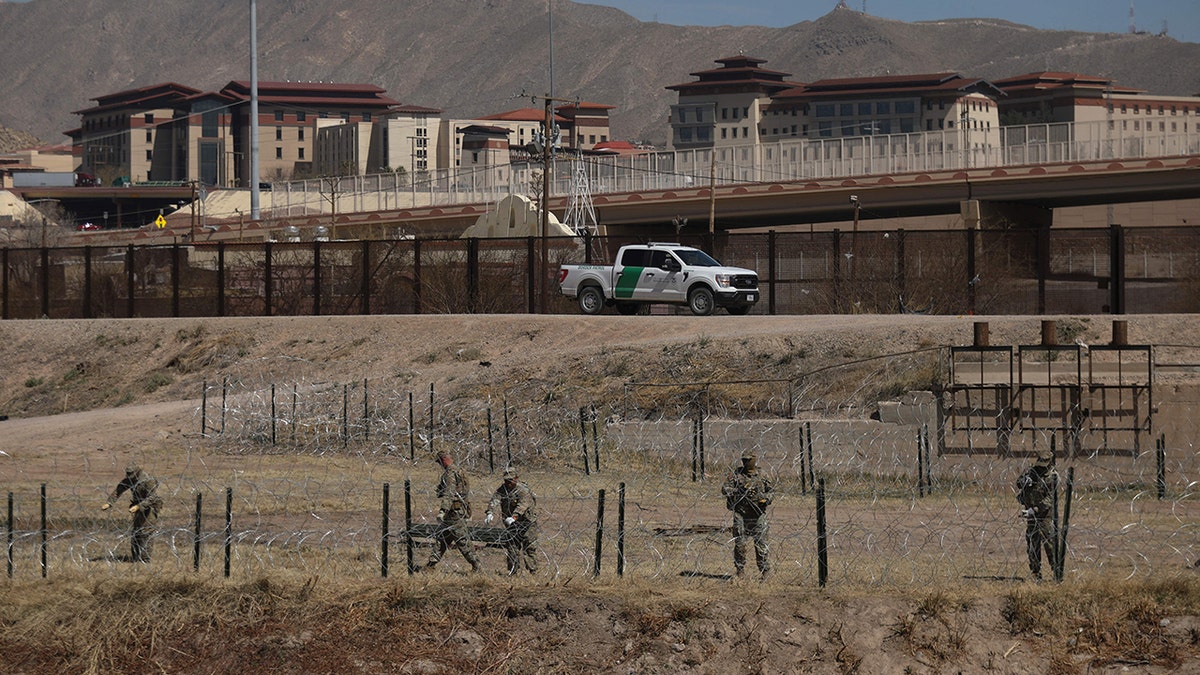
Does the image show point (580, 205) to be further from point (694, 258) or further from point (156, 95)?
point (156, 95)

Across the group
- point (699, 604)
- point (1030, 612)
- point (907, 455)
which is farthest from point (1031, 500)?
point (907, 455)

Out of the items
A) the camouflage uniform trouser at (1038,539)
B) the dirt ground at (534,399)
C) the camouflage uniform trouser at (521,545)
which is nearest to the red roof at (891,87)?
the dirt ground at (534,399)

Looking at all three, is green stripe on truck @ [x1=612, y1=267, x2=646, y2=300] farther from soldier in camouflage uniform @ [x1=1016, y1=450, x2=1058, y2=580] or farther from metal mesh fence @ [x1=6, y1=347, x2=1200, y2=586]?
soldier in camouflage uniform @ [x1=1016, y1=450, x2=1058, y2=580]

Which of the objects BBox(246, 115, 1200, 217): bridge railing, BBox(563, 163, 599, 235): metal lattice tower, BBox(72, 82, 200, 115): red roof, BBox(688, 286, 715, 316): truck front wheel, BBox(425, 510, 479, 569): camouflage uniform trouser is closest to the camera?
BBox(425, 510, 479, 569): camouflage uniform trouser

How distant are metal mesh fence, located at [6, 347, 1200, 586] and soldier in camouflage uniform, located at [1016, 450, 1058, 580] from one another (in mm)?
322

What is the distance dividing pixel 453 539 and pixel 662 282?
71.2 feet

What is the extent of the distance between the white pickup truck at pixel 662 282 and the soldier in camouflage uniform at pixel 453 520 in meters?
20.8

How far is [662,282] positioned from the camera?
121 feet

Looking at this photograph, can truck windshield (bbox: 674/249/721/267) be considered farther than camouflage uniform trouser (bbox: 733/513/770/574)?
Yes

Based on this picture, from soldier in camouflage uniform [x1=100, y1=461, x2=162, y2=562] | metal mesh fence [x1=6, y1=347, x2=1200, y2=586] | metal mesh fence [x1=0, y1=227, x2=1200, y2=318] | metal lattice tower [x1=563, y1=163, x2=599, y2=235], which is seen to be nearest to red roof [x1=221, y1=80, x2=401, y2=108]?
metal lattice tower [x1=563, y1=163, x2=599, y2=235]

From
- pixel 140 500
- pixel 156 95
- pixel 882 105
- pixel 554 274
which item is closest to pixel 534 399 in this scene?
pixel 554 274

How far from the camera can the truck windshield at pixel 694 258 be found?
36.6 metres

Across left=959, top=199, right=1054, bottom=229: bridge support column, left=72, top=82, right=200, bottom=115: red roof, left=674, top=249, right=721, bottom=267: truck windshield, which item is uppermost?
left=72, top=82, right=200, bottom=115: red roof

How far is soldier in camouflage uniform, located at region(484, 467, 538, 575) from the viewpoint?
1520 centimetres
